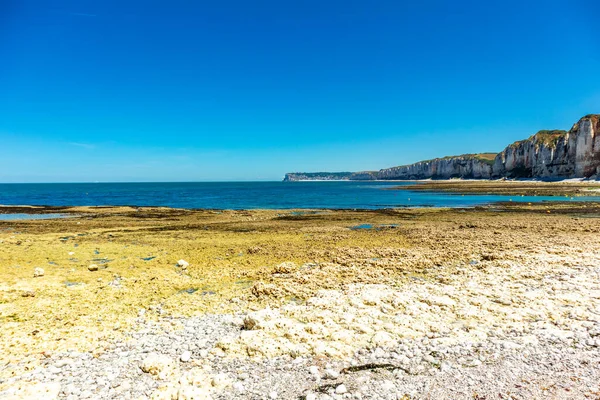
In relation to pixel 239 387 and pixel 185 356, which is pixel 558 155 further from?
pixel 185 356

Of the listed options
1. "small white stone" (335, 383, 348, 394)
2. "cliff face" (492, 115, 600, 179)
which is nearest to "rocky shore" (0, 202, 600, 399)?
"small white stone" (335, 383, 348, 394)

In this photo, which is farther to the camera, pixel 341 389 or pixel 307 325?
pixel 307 325

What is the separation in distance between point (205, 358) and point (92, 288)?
7195mm

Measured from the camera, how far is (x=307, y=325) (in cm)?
809

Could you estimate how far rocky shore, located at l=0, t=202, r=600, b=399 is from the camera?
5.98m

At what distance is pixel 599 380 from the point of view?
229 inches

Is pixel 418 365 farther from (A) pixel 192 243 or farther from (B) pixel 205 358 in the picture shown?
(A) pixel 192 243

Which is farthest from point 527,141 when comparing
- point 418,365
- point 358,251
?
point 418,365

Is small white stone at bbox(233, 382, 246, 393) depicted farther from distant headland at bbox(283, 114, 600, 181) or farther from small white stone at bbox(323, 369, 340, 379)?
distant headland at bbox(283, 114, 600, 181)

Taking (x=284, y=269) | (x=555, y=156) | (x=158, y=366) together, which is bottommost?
(x=284, y=269)

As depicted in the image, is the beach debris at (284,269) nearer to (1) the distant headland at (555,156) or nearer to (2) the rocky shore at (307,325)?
(2) the rocky shore at (307,325)

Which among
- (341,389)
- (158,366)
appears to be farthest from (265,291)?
(341,389)

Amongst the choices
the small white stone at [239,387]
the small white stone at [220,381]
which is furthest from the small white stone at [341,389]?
the small white stone at [220,381]

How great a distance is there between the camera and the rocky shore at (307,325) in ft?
19.6
